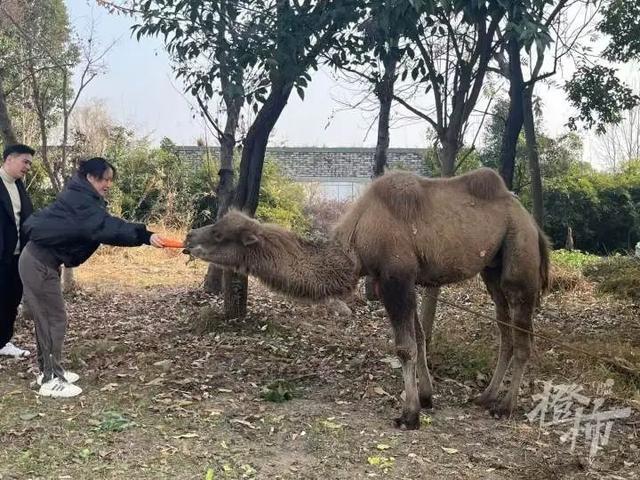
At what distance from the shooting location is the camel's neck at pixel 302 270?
5.05m

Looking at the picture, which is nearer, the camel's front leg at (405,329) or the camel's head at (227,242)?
the camel's front leg at (405,329)

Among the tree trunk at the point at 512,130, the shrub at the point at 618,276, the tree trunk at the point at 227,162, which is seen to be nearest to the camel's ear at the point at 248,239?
the tree trunk at the point at 227,162

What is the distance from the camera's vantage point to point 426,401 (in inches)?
210

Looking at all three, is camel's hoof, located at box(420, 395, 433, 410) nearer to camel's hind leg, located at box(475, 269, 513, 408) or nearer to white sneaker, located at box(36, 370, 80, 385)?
camel's hind leg, located at box(475, 269, 513, 408)

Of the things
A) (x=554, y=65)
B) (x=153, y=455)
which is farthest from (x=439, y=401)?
(x=554, y=65)

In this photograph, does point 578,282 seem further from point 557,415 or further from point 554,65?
point 557,415

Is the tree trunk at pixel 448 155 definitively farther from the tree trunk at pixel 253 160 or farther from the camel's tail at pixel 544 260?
the tree trunk at pixel 253 160

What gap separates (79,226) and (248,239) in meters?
1.21

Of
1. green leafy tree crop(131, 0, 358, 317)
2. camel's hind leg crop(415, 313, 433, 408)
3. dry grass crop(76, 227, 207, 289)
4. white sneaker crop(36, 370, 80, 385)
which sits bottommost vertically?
dry grass crop(76, 227, 207, 289)

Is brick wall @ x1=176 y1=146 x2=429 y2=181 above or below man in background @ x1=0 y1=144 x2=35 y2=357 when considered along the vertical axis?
above

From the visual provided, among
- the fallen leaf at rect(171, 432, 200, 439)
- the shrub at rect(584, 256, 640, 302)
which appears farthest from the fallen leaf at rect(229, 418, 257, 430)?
the shrub at rect(584, 256, 640, 302)

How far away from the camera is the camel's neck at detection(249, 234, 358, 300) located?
5.05 m

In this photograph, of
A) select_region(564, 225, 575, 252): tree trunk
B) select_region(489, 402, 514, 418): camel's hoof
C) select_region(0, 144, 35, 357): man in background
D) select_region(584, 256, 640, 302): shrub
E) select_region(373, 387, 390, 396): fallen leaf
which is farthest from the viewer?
select_region(564, 225, 575, 252): tree trunk

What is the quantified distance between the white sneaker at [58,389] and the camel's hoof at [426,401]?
258 centimetres
